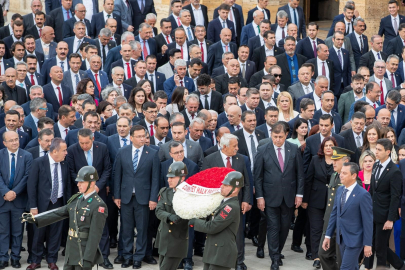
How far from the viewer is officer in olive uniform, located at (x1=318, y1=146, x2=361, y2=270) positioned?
10.2m

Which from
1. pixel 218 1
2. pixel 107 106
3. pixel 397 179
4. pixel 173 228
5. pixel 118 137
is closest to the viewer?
pixel 173 228

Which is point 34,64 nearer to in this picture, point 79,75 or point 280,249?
point 79,75

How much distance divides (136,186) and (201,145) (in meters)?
1.35

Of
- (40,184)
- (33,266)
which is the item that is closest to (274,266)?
(33,266)

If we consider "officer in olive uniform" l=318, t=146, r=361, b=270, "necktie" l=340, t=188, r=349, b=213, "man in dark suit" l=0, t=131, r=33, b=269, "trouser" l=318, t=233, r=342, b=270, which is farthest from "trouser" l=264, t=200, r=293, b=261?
"man in dark suit" l=0, t=131, r=33, b=269

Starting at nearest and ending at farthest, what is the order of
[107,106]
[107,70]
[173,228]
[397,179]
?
1. [173,228]
2. [397,179]
3. [107,106]
4. [107,70]

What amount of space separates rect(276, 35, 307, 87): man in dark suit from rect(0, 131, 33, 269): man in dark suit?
6.28m

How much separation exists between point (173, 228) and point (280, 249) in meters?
2.57

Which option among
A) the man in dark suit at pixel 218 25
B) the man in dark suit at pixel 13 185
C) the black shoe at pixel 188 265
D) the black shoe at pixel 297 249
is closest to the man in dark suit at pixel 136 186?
the black shoe at pixel 188 265

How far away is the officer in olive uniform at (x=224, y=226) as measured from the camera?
8914 millimetres

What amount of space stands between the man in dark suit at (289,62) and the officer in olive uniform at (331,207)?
16.8 ft

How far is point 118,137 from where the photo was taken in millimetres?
11781

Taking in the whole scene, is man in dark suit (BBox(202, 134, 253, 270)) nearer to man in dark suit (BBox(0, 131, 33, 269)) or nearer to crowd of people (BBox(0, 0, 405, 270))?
crowd of people (BBox(0, 0, 405, 270))

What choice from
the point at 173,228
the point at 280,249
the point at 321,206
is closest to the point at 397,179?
the point at 321,206
